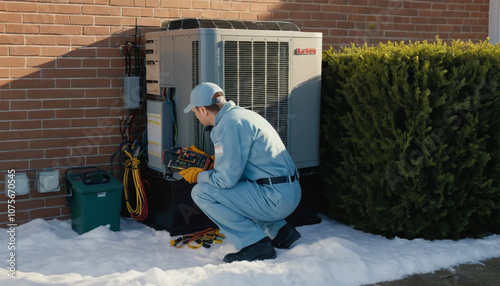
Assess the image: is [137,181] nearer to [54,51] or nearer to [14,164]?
[14,164]

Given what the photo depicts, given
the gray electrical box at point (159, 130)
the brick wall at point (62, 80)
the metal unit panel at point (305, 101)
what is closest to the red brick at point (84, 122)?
the brick wall at point (62, 80)

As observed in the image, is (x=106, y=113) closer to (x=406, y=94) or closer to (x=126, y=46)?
(x=126, y=46)

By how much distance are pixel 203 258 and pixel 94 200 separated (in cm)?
120

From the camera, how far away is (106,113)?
6215 millimetres

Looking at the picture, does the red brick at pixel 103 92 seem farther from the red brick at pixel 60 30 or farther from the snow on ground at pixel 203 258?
the snow on ground at pixel 203 258

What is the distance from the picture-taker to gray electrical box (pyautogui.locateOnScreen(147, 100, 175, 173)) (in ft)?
18.9

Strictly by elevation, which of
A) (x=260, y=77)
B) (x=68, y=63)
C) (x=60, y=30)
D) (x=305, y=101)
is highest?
(x=60, y=30)

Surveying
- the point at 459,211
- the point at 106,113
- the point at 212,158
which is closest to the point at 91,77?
the point at 106,113

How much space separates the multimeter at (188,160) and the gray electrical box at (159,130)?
225 millimetres

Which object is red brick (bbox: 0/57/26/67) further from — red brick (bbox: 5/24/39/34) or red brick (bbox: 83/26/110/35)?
red brick (bbox: 83/26/110/35)

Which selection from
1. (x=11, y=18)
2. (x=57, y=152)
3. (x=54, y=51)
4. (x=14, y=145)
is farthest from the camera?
(x=57, y=152)

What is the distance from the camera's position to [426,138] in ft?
17.6

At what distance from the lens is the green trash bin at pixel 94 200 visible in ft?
18.6

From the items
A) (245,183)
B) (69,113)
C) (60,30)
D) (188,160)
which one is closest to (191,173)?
(188,160)
